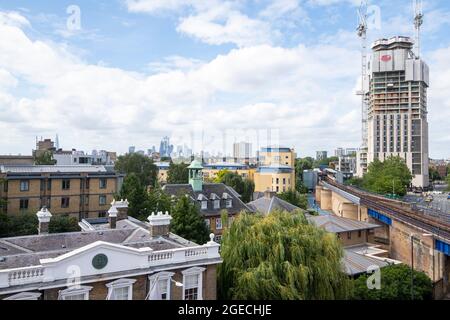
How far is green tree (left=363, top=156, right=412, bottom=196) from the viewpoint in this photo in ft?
288

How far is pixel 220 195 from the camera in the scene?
158 ft

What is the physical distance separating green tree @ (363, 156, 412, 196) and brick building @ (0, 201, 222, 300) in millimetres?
79756

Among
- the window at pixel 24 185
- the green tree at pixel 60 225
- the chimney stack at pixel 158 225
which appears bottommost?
the green tree at pixel 60 225

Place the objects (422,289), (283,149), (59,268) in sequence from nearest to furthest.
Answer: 1. (59,268)
2. (422,289)
3. (283,149)

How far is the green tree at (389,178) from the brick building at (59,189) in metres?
65.4

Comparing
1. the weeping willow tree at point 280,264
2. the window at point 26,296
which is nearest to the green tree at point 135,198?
the weeping willow tree at point 280,264

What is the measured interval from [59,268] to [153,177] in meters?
78.3

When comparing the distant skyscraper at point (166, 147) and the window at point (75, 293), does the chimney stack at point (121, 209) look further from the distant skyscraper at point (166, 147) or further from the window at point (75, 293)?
the distant skyscraper at point (166, 147)

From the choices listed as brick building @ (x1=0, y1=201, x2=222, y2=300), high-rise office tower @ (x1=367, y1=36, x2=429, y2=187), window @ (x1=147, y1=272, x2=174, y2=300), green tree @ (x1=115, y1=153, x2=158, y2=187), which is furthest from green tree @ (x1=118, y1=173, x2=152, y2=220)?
high-rise office tower @ (x1=367, y1=36, x2=429, y2=187)

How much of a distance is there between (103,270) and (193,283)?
14.2ft

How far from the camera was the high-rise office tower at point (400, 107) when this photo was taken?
126000 mm

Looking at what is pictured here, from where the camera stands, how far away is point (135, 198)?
4069 centimetres
